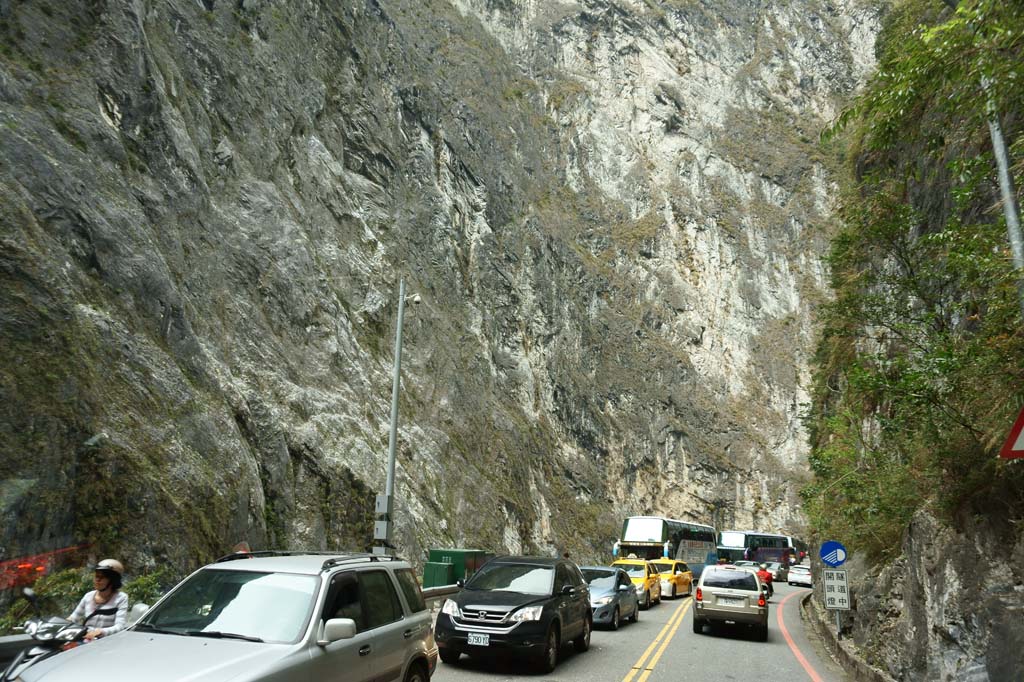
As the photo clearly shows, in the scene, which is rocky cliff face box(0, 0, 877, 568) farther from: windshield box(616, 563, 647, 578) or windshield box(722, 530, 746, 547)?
windshield box(616, 563, 647, 578)

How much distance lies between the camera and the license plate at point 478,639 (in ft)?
33.6

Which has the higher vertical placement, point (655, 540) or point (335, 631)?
point (335, 631)

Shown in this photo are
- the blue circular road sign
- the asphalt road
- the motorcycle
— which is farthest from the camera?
the blue circular road sign

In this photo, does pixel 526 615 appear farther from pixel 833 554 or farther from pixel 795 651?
pixel 833 554

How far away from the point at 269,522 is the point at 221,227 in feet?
37.0

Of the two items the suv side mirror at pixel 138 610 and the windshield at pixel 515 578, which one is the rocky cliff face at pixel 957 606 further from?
the suv side mirror at pixel 138 610

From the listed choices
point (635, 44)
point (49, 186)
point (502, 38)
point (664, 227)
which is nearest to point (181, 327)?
point (49, 186)

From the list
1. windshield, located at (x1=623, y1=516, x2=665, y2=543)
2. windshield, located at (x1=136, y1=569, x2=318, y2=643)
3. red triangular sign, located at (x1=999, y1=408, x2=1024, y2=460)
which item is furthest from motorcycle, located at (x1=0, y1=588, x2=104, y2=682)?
windshield, located at (x1=623, y1=516, x2=665, y2=543)

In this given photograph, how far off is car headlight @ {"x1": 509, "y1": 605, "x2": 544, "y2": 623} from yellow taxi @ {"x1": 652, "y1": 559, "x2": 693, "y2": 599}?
668 inches

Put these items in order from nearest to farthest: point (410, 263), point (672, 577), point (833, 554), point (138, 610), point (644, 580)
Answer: point (138, 610)
point (833, 554)
point (644, 580)
point (672, 577)
point (410, 263)

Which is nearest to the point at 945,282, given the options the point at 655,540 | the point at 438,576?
the point at 438,576

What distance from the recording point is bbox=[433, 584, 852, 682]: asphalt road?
1052 centimetres

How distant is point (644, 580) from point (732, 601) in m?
6.83

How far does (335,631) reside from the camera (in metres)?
5.24
